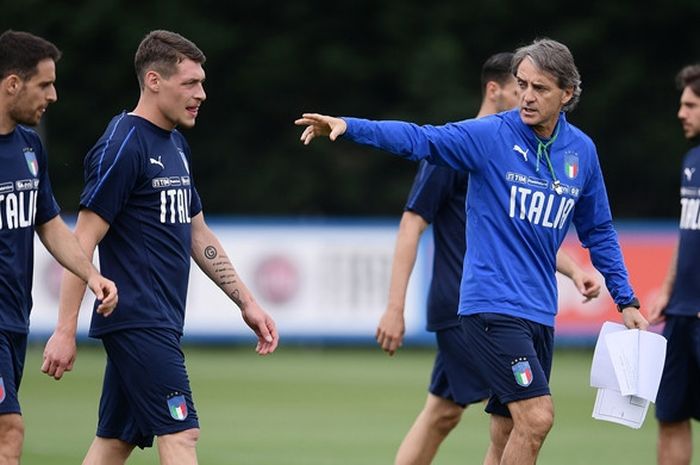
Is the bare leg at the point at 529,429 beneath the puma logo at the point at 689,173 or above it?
beneath

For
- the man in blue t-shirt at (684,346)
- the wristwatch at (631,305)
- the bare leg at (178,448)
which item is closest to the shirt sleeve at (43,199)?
the bare leg at (178,448)

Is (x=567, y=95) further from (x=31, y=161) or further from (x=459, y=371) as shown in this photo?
(x=31, y=161)

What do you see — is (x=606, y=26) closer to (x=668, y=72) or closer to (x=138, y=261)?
(x=668, y=72)

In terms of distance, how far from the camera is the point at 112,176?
7.17m

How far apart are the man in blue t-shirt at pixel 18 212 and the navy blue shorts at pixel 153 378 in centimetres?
33

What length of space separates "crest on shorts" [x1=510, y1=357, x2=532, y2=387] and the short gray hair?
151 cm

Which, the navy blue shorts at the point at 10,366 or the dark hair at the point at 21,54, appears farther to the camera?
the dark hair at the point at 21,54

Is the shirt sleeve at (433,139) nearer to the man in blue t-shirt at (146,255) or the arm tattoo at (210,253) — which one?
the man in blue t-shirt at (146,255)

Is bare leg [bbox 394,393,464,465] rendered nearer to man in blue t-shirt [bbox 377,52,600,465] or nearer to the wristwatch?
man in blue t-shirt [bbox 377,52,600,465]

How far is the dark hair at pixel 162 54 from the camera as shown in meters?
7.45

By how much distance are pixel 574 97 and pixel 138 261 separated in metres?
2.56

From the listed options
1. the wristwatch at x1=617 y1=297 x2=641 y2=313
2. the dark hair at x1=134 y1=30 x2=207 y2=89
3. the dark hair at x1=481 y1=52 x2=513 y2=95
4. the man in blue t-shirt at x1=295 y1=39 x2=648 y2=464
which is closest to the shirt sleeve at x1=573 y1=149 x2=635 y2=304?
the wristwatch at x1=617 y1=297 x2=641 y2=313

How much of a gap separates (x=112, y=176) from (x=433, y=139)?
166 centimetres

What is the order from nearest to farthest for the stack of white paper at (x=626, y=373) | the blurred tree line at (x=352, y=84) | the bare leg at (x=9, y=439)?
the bare leg at (x=9, y=439)
the stack of white paper at (x=626, y=373)
the blurred tree line at (x=352, y=84)
